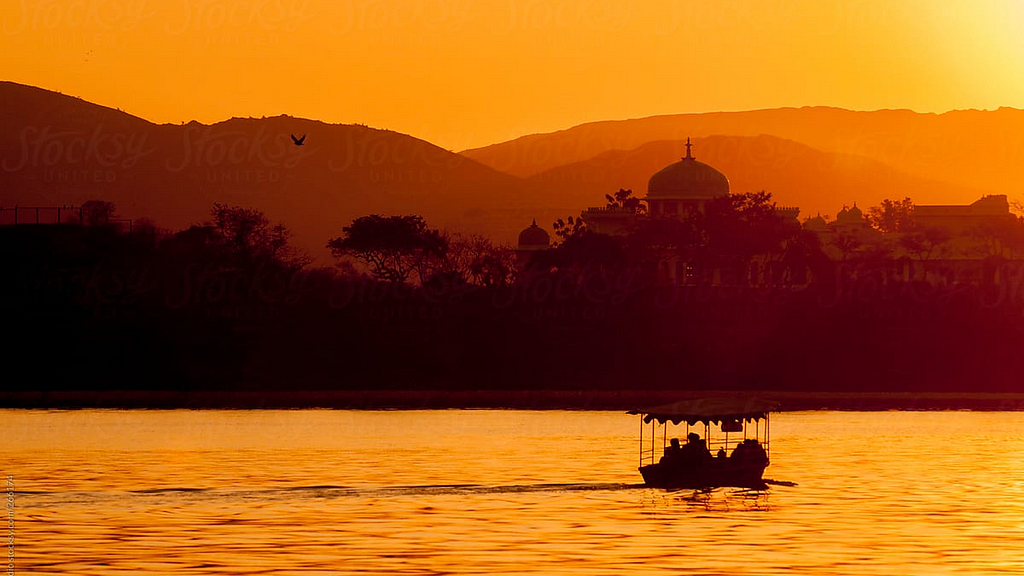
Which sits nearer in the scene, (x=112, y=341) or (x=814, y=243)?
(x=112, y=341)

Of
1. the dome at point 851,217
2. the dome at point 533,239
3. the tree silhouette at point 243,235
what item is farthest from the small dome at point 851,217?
the tree silhouette at point 243,235

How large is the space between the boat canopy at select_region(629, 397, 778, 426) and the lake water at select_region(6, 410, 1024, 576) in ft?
7.00

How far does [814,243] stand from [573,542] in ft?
316

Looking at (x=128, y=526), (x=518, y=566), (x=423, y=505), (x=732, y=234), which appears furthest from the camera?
(x=732, y=234)

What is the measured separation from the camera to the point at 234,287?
4532 inches

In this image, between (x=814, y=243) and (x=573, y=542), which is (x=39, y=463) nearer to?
(x=573, y=542)

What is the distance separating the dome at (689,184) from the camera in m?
149

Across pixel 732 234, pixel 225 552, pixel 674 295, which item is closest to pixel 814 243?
pixel 732 234

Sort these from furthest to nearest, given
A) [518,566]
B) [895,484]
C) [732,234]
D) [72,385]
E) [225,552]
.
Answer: [732,234] → [72,385] → [895,484] → [225,552] → [518,566]

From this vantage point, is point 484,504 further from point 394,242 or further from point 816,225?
point 816,225

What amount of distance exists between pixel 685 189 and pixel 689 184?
514 millimetres

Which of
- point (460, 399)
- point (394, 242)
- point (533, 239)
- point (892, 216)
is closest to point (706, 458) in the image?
point (460, 399)

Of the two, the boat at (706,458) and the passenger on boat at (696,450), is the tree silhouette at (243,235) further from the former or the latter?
the passenger on boat at (696,450)

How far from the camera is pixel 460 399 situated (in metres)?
112
